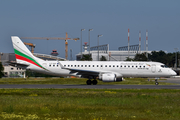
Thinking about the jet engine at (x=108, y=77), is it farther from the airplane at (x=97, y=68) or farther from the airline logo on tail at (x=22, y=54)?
the airline logo on tail at (x=22, y=54)

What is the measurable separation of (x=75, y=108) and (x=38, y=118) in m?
4.14

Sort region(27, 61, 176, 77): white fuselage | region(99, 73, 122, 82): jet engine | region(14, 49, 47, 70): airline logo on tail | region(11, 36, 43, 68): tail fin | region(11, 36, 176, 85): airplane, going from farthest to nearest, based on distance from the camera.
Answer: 1. region(11, 36, 43, 68): tail fin
2. region(14, 49, 47, 70): airline logo on tail
3. region(27, 61, 176, 77): white fuselage
4. region(11, 36, 176, 85): airplane
5. region(99, 73, 122, 82): jet engine

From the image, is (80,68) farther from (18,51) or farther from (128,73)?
(18,51)

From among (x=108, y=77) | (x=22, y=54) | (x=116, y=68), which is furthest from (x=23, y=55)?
(x=116, y=68)

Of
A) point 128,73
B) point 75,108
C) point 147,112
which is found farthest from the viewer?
point 128,73

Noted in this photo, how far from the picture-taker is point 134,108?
57.7ft

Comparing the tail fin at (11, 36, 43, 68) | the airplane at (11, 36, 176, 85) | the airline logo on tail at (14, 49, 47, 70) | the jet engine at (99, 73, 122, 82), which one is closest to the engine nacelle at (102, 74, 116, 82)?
the jet engine at (99, 73, 122, 82)

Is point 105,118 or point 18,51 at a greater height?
point 18,51

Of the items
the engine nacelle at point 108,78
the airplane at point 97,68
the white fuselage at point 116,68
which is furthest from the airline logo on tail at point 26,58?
the engine nacelle at point 108,78

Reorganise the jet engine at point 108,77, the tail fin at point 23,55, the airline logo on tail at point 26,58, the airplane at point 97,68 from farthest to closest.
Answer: the tail fin at point 23,55 → the airline logo on tail at point 26,58 → the airplane at point 97,68 → the jet engine at point 108,77

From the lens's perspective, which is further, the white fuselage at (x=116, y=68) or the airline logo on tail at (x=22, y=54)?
the airline logo on tail at (x=22, y=54)

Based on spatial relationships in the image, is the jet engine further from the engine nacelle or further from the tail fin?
the tail fin

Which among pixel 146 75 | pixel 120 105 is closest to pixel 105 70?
pixel 146 75

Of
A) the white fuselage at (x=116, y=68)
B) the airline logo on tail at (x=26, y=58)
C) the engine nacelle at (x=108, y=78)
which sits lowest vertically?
the engine nacelle at (x=108, y=78)
